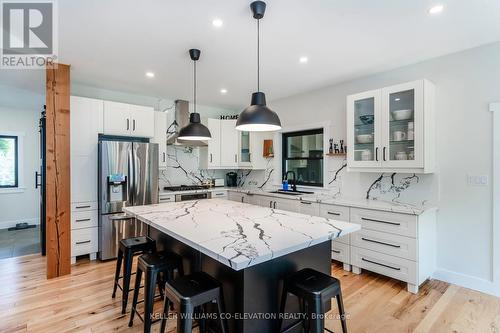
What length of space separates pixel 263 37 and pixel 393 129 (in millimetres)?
1845

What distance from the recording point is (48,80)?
10.1 ft

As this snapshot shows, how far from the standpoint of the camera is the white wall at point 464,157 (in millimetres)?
2725

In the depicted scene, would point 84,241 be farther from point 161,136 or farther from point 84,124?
point 161,136

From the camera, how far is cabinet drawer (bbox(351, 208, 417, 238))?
275cm

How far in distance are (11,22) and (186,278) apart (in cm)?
261

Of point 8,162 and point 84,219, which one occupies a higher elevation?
point 8,162

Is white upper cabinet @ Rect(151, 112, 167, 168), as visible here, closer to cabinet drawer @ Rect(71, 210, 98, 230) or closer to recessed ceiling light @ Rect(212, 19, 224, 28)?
cabinet drawer @ Rect(71, 210, 98, 230)

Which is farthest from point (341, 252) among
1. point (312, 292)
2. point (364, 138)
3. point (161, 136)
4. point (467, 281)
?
point (161, 136)

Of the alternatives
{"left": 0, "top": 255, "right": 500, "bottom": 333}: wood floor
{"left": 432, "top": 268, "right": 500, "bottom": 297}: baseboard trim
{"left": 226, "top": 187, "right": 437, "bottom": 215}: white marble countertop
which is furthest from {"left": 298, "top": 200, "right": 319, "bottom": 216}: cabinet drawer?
{"left": 432, "top": 268, "right": 500, "bottom": 297}: baseboard trim

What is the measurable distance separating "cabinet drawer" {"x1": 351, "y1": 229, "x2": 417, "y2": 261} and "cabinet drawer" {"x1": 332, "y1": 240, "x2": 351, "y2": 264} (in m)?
0.14

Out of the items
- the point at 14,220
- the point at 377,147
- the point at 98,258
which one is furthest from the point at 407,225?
the point at 14,220

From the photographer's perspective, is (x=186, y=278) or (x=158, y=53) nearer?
(x=186, y=278)

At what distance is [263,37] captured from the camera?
2551 mm

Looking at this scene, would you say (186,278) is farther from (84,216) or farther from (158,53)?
(84,216)
